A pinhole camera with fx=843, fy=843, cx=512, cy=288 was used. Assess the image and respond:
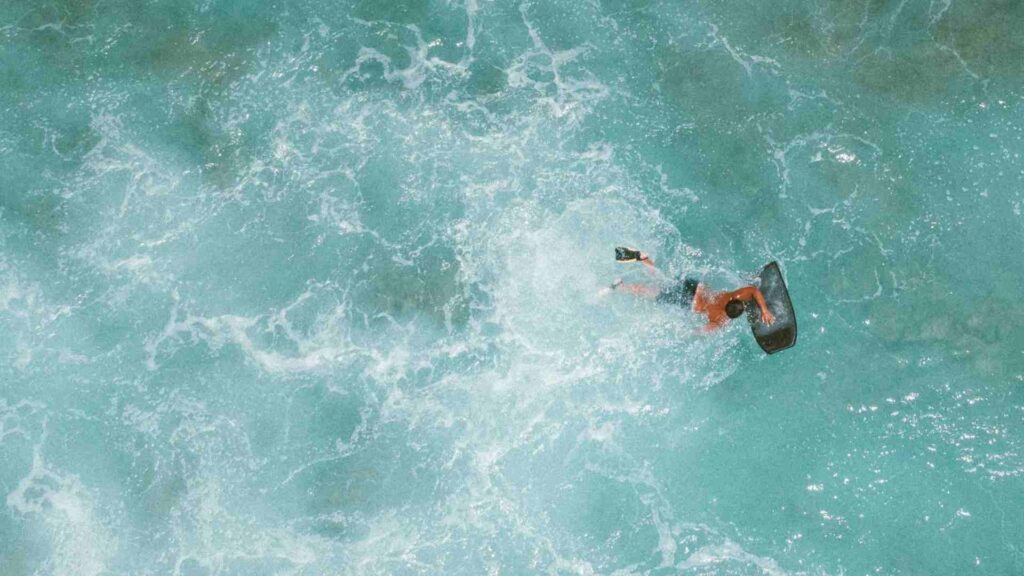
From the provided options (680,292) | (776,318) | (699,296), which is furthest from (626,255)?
(776,318)

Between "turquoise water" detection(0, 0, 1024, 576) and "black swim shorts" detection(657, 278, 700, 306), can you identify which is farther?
"black swim shorts" detection(657, 278, 700, 306)

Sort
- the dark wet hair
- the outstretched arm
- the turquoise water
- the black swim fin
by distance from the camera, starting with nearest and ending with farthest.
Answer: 1. the turquoise water
2. the dark wet hair
3. the outstretched arm
4. the black swim fin

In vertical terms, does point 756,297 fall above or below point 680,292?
above

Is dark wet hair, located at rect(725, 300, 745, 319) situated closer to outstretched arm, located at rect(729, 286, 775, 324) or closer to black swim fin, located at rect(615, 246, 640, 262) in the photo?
outstretched arm, located at rect(729, 286, 775, 324)

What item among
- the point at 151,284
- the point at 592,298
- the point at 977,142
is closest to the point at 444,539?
the point at 592,298

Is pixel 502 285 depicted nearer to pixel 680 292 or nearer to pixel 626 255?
pixel 626 255

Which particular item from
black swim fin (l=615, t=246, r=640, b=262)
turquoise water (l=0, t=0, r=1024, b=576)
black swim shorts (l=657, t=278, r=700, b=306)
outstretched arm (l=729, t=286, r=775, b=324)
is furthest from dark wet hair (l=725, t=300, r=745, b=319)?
black swim fin (l=615, t=246, r=640, b=262)

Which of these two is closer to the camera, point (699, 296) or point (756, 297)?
point (756, 297)

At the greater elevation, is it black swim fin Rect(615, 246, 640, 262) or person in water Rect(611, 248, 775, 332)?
black swim fin Rect(615, 246, 640, 262)
